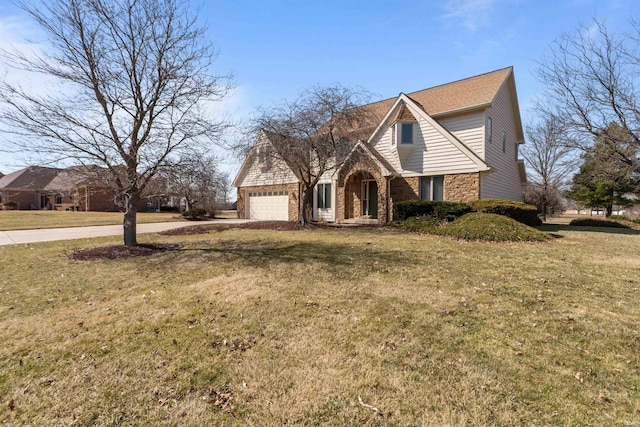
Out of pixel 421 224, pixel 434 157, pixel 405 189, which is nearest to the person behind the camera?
pixel 421 224

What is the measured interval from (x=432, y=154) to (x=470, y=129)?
2380mm

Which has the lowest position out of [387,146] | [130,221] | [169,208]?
[169,208]

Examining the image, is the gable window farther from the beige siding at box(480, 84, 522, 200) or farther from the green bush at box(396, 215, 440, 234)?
the green bush at box(396, 215, 440, 234)

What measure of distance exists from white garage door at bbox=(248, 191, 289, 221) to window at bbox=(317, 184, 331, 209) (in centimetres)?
280

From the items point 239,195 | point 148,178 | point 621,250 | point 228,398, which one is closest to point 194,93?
point 148,178

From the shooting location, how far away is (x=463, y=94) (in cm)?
1641

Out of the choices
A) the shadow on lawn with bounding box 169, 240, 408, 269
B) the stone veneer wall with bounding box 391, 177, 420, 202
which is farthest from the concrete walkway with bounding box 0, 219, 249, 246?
the stone veneer wall with bounding box 391, 177, 420, 202

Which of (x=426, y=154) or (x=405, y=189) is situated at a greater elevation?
(x=426, y=154)

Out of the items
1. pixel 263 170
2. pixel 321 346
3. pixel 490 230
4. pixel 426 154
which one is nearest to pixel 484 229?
pixel 490 230

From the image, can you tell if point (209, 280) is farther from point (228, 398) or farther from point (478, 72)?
point (478, 72)

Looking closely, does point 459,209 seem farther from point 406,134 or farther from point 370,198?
point 370,198

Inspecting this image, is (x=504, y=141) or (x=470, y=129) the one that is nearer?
(x=470, y=129)

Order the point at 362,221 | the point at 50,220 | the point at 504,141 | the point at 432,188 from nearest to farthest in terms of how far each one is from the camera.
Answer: the point at 432,188 → the point at 362,221 → the point at 504,141 → the point at 50,220

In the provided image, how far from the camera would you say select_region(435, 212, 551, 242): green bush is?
9.97 m
